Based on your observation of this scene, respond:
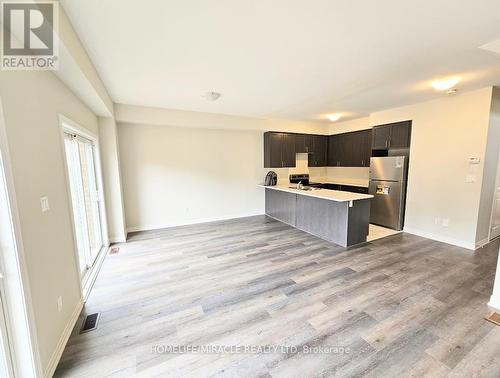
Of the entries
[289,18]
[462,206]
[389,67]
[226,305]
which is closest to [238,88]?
[289,18]

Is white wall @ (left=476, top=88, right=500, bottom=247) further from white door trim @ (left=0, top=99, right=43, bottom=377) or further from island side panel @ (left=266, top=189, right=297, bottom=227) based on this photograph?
white door trim @ (left=0, top=99, right=43, bottom=377)

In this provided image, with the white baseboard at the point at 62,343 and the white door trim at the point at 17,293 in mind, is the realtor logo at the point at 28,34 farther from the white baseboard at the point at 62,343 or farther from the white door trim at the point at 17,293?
the white baseboard at the point at 62,343

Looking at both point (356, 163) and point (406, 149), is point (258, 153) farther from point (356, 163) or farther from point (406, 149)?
point (406, 149)

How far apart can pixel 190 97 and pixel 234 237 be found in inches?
111

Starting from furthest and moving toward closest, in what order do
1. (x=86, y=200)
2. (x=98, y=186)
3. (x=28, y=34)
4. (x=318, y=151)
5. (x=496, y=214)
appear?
(x=318, y=151), (x=496, y=214), (x=98, y=186), (x=86, y=200), (x=28, y=34)

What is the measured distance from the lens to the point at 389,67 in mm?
2607

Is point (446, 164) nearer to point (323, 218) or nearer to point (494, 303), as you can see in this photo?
point (323, 218)

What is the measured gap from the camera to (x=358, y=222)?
3.91 meters

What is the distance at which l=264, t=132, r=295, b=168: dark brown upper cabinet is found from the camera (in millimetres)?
5836

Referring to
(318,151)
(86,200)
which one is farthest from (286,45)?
(318,151)

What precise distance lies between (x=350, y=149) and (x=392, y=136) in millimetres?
1265

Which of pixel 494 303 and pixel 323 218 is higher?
pixel 323 218

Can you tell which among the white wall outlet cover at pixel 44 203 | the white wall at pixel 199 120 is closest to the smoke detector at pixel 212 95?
the white wall at pixel 199 120

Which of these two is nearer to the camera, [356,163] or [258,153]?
[356,163]
